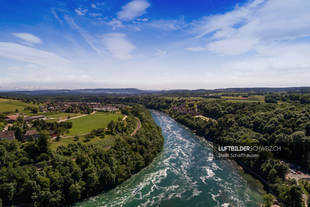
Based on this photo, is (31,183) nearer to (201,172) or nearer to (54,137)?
(54,137)

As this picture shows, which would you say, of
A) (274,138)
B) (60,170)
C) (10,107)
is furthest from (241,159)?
(10,107)

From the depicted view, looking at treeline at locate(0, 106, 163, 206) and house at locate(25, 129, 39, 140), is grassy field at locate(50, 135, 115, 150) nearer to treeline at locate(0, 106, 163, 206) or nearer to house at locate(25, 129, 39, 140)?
treeline at locate(0, 106, 163, 206)

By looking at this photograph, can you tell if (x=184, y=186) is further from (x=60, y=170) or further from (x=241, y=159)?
(x=60, y=170)

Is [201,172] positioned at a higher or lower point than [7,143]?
lower

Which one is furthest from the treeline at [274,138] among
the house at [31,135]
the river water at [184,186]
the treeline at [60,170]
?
the house at [31,135]

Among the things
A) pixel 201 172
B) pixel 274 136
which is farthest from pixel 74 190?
pixel 274 136
